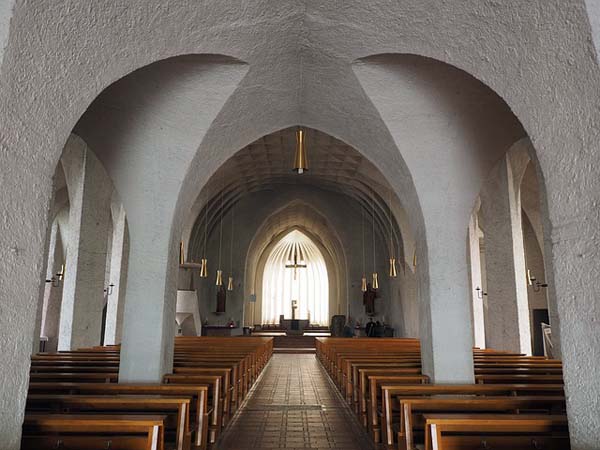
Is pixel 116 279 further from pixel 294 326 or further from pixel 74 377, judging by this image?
pixel 294 326

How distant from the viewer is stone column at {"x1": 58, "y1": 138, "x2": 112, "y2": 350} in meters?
9.28

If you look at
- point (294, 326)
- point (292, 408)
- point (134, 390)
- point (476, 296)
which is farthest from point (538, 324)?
point (134, 390)

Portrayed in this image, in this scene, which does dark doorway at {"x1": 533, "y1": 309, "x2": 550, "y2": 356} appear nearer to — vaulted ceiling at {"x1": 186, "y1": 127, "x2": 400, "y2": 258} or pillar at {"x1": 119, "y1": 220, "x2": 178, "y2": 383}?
vaulted ceiling at {"x1": 186, "y1": 127, "x2": 400, "y2": 258}

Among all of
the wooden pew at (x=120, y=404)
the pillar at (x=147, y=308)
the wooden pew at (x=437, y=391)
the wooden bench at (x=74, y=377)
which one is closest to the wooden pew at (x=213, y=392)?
the pillar at (x=147, y=308)

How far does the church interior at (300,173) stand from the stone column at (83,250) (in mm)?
42

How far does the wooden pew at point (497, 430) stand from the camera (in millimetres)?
2705

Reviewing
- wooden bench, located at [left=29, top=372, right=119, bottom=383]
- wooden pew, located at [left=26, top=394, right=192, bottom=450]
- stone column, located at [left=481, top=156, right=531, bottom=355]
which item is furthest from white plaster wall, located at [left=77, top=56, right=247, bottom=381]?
stone column, located at [left=481, top=156, right=531, bottom=355]

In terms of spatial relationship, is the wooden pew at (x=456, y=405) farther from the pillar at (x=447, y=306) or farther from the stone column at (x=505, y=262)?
the stone column at (x=505, y=262)

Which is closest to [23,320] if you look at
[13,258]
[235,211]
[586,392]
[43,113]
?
[13,258]

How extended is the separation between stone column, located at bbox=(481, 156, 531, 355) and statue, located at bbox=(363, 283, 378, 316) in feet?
29.0

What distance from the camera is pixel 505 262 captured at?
1005cm

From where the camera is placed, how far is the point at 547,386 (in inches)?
169

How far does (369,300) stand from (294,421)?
14195mm

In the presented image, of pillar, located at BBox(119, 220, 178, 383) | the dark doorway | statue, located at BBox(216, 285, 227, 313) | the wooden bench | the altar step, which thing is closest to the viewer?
the wooden bench
